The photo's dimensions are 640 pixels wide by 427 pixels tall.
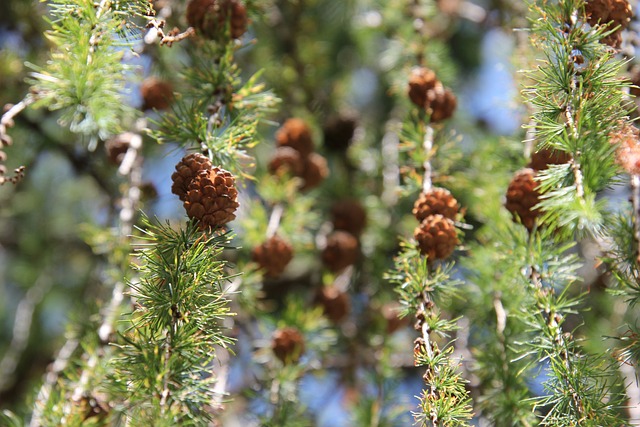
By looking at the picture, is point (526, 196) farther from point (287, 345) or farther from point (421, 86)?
point (287, 345)

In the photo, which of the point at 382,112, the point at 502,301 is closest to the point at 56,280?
the point at 382,112

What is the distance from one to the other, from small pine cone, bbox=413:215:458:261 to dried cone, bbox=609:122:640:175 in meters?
0.21

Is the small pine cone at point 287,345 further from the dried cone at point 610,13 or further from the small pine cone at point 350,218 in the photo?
the dried cone at point 610,13

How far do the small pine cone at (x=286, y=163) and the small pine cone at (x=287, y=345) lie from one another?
0.30m

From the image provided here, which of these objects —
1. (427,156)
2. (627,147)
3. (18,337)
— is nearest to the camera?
(627,147)

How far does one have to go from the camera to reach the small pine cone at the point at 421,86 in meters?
0.97

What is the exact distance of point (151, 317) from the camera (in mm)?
665

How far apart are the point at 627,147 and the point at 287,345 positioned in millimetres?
562

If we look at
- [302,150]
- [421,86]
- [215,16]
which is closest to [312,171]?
[302,150]

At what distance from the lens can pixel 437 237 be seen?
2.51ft

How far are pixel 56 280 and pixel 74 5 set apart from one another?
113 cm

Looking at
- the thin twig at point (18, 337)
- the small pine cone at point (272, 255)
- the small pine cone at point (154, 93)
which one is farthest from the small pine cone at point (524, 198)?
the thin twig at point (18, 337)

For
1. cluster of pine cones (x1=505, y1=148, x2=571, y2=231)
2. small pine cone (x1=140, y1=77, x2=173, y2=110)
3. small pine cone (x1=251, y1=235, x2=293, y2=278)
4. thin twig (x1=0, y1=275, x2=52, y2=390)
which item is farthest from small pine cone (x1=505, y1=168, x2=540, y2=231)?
thin twig (x1=0, y1=275, x2=52, y2=390)

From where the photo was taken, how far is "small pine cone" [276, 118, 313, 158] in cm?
116
